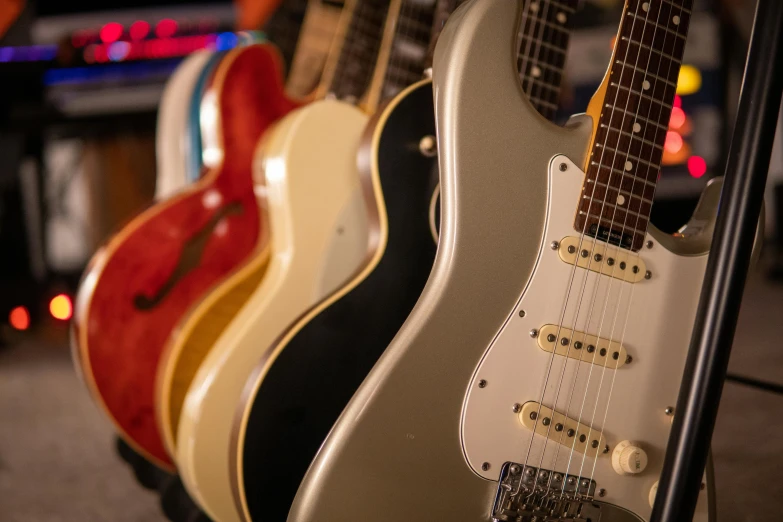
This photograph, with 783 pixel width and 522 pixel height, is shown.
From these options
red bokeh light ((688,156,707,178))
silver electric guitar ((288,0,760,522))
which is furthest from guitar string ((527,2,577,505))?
red bokeh light ((688,156,707,178))

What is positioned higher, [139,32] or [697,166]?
[139,32]

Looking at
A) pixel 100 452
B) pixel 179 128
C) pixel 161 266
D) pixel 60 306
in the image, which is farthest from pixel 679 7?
pixel 60 306

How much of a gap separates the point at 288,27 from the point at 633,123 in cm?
112

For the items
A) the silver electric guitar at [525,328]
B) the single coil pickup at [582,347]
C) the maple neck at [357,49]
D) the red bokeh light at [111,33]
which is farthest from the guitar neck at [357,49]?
the red bokeh light at [111,33]

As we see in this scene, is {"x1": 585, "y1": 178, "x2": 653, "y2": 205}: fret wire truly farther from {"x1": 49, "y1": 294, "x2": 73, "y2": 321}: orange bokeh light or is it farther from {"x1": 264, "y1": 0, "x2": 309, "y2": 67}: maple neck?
{"x1": 49, "y1": 294, "x2": 73, "y2": 321}: orange bokeh light

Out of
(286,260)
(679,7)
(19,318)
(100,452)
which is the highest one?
(679,7)

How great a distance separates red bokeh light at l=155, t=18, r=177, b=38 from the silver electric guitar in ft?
8.00

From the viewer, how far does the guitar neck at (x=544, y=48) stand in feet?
2.71

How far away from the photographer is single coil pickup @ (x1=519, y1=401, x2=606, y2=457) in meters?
0.69

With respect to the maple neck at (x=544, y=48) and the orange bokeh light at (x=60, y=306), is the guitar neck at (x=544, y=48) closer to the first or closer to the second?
the maple neck at (x=544, y=48)

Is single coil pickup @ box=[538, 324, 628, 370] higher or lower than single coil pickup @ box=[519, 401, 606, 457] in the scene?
higher

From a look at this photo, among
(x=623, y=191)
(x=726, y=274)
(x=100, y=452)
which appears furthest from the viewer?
(x=100, y=452)

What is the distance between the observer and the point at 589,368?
28.1 inches

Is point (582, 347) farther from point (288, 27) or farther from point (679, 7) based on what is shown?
point (288, 27)
